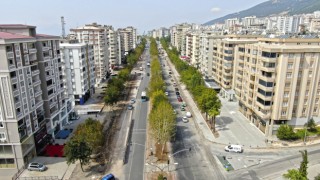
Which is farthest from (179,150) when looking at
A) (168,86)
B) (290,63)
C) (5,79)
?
(168,86)

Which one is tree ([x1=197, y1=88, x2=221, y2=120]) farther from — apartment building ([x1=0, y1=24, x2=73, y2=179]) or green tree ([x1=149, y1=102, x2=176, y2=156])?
apartment building ([x1=0, y1=24, x2=73, y2=179])

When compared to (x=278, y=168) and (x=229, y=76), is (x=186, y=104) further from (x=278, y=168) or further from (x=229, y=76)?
(x=278, y=168)

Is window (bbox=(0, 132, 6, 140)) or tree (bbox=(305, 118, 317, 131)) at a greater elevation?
window (bbox=(0, 132, 6, 140))

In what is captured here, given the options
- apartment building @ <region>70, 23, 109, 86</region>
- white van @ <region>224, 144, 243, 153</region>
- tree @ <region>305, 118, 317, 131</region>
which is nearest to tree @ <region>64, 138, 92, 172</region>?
white van @ <region>224, 144, 243, 153</region>

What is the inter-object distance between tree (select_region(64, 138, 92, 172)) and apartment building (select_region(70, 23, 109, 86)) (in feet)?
238

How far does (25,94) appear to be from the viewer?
154 feet

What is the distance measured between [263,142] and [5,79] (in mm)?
52953

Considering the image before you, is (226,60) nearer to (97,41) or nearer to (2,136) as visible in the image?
(97,41)

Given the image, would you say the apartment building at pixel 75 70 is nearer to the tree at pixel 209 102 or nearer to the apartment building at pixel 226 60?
the tree at pixel 209 102

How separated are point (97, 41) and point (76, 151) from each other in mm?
82761

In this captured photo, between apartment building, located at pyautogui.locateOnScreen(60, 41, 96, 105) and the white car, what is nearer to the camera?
the white car

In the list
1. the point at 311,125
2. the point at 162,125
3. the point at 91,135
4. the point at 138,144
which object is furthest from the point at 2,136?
the point at 311,125

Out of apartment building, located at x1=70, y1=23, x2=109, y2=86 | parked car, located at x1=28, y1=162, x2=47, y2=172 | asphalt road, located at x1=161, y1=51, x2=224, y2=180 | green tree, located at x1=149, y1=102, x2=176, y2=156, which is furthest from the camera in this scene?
apartment building, located at x1=70, y1=23, x2=109, y2=86

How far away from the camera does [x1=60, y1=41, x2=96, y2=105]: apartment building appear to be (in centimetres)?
8150
